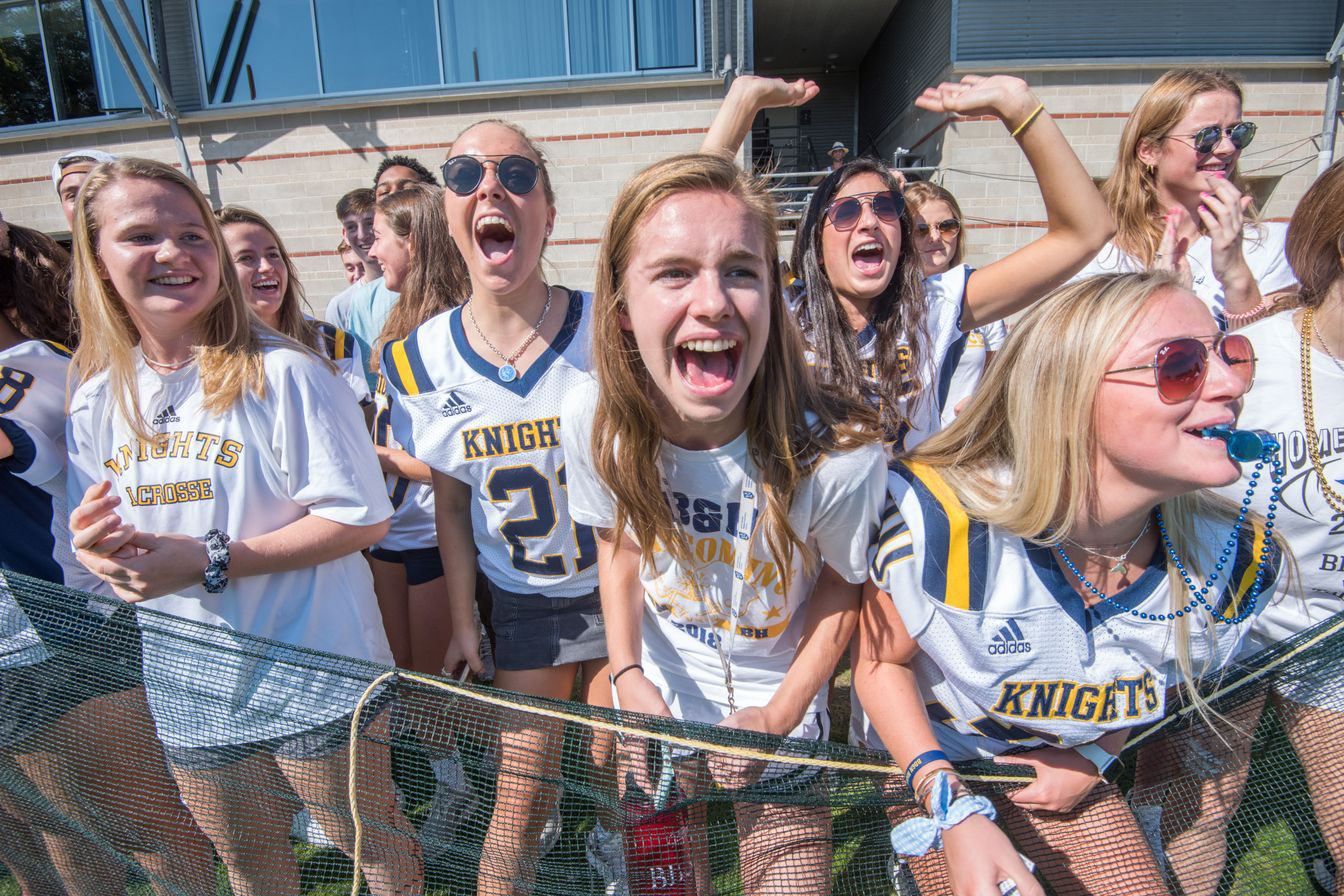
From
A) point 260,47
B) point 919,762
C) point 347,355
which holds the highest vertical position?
point 260,47

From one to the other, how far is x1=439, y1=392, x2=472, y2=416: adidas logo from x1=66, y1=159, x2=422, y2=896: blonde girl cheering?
28cm

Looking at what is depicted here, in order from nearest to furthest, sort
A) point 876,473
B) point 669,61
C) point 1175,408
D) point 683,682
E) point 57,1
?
point 1175,408
point 876,473
point 683,682
point 669,61
point 57,1

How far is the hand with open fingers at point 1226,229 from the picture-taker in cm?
271

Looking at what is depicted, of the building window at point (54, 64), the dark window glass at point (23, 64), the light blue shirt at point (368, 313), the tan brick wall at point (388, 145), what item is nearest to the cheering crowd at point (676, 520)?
the light blue shirt at point (368, 313)

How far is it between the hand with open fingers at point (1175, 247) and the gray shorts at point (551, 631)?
278 cm

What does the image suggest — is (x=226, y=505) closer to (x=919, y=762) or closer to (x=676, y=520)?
(x=676, y=520)

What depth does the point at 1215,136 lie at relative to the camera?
→ 121 inches

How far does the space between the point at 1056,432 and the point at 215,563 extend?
205cm

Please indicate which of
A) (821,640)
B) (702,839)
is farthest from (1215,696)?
(702,839)

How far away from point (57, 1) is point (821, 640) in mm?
15878

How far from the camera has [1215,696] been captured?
169 cm

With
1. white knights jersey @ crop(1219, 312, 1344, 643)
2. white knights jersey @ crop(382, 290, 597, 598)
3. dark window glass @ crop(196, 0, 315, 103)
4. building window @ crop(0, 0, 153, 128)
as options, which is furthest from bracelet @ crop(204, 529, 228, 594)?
building window @ crop(0, 0, 153, 128)

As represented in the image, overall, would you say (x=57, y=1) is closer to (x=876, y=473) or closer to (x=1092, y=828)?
(x=876, y=473)

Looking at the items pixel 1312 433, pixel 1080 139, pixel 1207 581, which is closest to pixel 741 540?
pixel 1207 581
